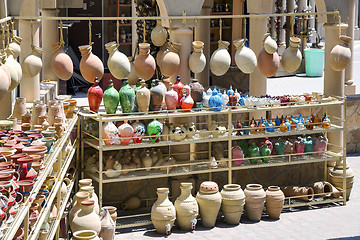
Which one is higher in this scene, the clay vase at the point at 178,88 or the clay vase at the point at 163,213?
the clay vase at the point at 178,88

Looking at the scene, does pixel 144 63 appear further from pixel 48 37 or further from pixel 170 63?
pixel 48 37

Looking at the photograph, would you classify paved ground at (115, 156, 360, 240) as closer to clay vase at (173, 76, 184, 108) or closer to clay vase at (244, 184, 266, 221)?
clay vase at (244, 184, 266, 221)

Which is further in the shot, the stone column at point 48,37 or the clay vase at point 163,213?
the stone column at point 48,37

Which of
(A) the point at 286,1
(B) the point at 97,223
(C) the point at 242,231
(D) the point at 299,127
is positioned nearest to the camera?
(B) the point at 97,223

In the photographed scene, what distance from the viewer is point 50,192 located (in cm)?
652

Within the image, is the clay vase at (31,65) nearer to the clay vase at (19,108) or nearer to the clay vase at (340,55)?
the clay vase at (19,108)

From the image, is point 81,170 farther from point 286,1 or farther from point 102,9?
point 286,1

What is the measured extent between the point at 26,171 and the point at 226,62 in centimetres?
381

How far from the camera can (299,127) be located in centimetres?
958

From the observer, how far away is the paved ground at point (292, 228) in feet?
27.3

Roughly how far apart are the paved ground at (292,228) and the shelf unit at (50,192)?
1.31m

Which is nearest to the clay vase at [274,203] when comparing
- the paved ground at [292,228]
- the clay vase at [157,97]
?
the paved ground at [292,228]

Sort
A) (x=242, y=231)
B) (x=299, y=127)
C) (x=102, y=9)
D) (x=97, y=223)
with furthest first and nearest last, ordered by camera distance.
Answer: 1. (x=102, y=9)
2. (x=299, y=127)
3. (x=242, y=231)
4. (x=97, y=223)

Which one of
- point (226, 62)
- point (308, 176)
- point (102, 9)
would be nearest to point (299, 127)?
point (308, 176)
